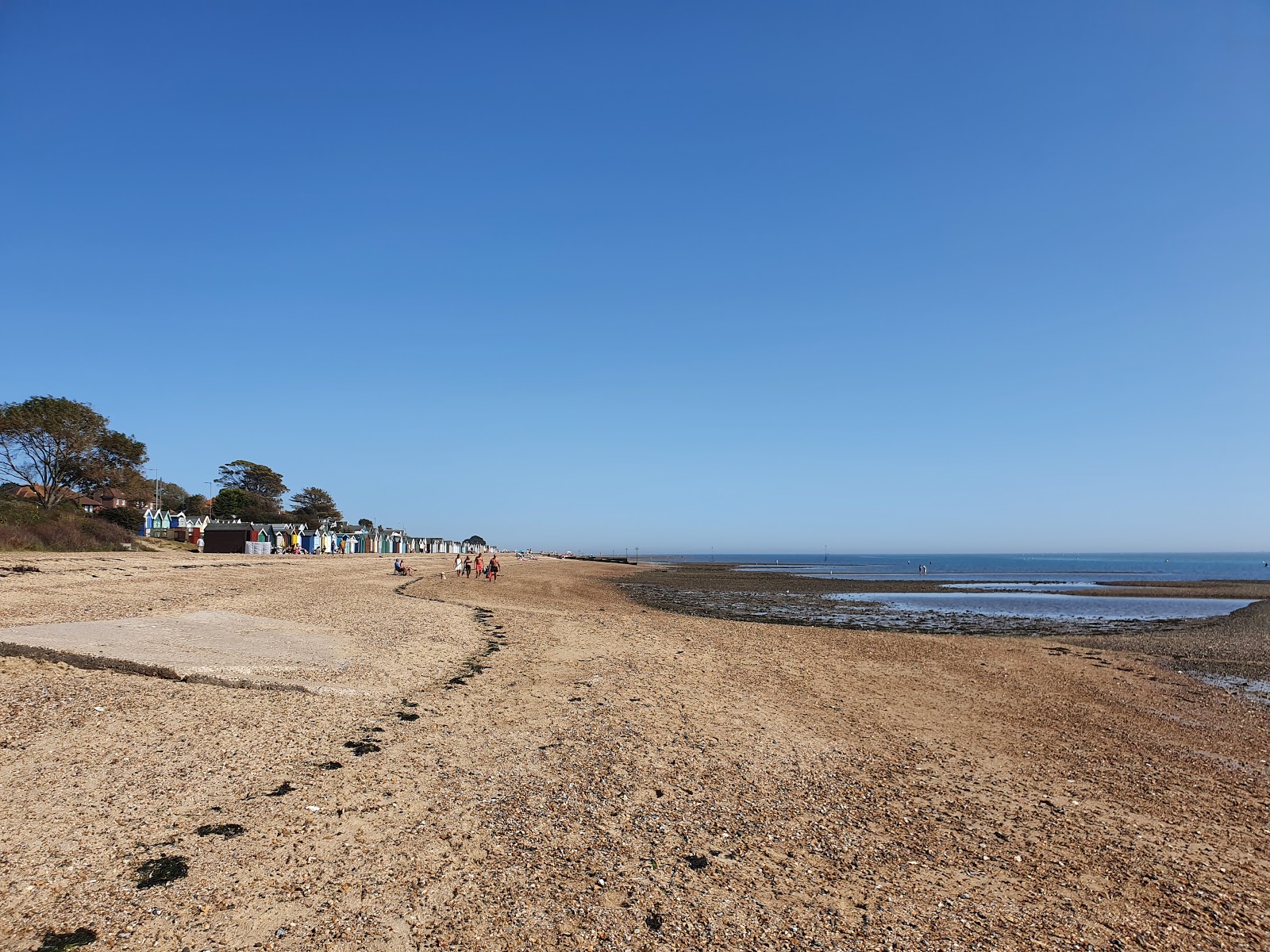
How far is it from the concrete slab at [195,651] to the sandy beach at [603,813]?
0.20 m

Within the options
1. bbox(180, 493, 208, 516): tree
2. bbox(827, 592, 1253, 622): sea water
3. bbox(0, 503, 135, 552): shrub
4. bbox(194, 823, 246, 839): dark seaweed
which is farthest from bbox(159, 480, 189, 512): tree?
bbox(194, 823, 246, 839): dark seaweed

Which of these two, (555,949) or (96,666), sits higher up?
(96,666)

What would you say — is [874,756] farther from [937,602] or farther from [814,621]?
[937,602]

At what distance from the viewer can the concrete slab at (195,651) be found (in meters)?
9.90

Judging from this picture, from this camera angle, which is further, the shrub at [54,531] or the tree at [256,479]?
the tree at [256,479]

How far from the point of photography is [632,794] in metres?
7.42

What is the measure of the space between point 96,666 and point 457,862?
768 cm

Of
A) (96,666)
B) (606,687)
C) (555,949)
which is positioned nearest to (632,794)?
(555,949)

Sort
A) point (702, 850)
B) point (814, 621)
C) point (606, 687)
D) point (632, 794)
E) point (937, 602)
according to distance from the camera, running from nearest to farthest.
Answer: point (702, 850)
point (632, 794)
point (606, 687)
point (814, 621)
point (937, 602)

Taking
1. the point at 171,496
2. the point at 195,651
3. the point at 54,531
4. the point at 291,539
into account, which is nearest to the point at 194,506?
the point at 171,496

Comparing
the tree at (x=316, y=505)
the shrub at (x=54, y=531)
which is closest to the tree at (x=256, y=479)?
the tree at (x=316, y=505)

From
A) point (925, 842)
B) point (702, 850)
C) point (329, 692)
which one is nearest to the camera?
point (702, 850)

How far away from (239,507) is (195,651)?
96.9 metres

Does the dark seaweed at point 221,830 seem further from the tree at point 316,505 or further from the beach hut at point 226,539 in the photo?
the tree at point 316,505
